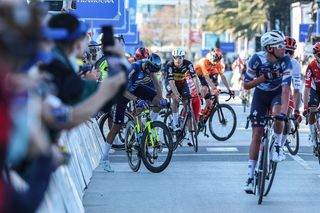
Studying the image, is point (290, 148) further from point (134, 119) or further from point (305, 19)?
point (305, 19)

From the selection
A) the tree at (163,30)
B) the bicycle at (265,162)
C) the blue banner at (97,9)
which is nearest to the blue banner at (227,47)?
the tree at (163,30)

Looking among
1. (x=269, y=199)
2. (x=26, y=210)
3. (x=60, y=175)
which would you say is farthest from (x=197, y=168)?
(x=26, y=210)

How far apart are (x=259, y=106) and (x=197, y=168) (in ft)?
12.5

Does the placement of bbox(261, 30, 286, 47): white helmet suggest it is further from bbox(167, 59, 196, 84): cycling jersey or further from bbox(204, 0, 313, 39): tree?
bbox(204, 0, 313, 39): tree

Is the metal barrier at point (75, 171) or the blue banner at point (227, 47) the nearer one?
the metal barrier at point (75, 171)

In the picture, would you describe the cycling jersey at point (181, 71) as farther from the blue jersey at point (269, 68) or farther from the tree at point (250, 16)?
the tree at point (250, 16)

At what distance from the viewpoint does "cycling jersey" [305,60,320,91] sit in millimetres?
15461

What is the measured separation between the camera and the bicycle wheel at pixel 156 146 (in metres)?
14.6

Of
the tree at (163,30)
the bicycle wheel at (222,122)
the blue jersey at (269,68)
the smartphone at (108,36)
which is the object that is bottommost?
the tree at (163,30)

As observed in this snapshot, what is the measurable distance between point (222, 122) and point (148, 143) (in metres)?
6.18

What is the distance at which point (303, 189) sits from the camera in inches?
512

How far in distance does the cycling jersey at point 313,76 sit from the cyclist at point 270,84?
3.66 metres

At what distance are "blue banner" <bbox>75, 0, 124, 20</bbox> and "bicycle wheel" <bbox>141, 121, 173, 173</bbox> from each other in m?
9.50

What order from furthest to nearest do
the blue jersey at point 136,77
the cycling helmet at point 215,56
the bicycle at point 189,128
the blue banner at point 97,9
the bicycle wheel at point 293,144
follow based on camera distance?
the blue banner at point 97,9 → the cycling helmet at point 215,56 → the bicycle at point 189,128 → the bicycle wheel at point 293,144 → the blue jersey at point 136,77
